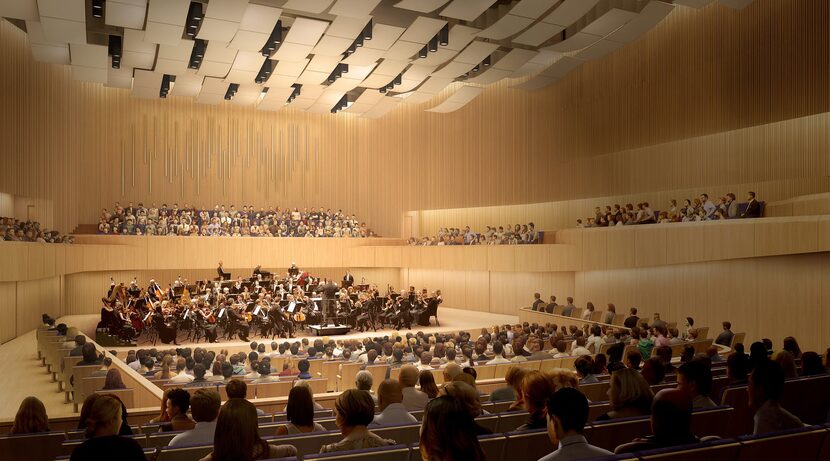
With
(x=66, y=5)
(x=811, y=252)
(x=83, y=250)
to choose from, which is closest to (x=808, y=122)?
(x=811, y=252)

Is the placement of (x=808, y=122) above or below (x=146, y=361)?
above

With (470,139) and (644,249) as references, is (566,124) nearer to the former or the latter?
(470,139)

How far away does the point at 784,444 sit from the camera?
8.54 ft

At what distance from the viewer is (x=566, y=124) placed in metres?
16.8

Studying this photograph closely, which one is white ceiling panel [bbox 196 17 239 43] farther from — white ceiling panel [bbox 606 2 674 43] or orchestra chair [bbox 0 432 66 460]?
orchestra chair [bbox 0 432 66 460]

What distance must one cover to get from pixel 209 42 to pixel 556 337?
31.4 ft

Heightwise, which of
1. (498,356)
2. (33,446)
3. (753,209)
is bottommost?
(498,356)

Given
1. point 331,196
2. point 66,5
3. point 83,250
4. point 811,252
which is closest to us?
point 811,252

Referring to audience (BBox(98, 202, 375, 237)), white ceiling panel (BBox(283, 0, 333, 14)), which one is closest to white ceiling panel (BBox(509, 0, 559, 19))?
white ceiling panel (BBox(283, 0, 333, 14))

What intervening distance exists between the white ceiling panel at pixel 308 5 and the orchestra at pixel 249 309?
18.6 feet

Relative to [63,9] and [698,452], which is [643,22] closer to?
[63,9]

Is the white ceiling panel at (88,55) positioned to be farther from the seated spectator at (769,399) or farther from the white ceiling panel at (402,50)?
the seated spectator at (769,399)

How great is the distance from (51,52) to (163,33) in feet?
9.80

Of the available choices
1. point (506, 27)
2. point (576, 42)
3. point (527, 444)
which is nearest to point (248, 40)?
point (506, 27)
